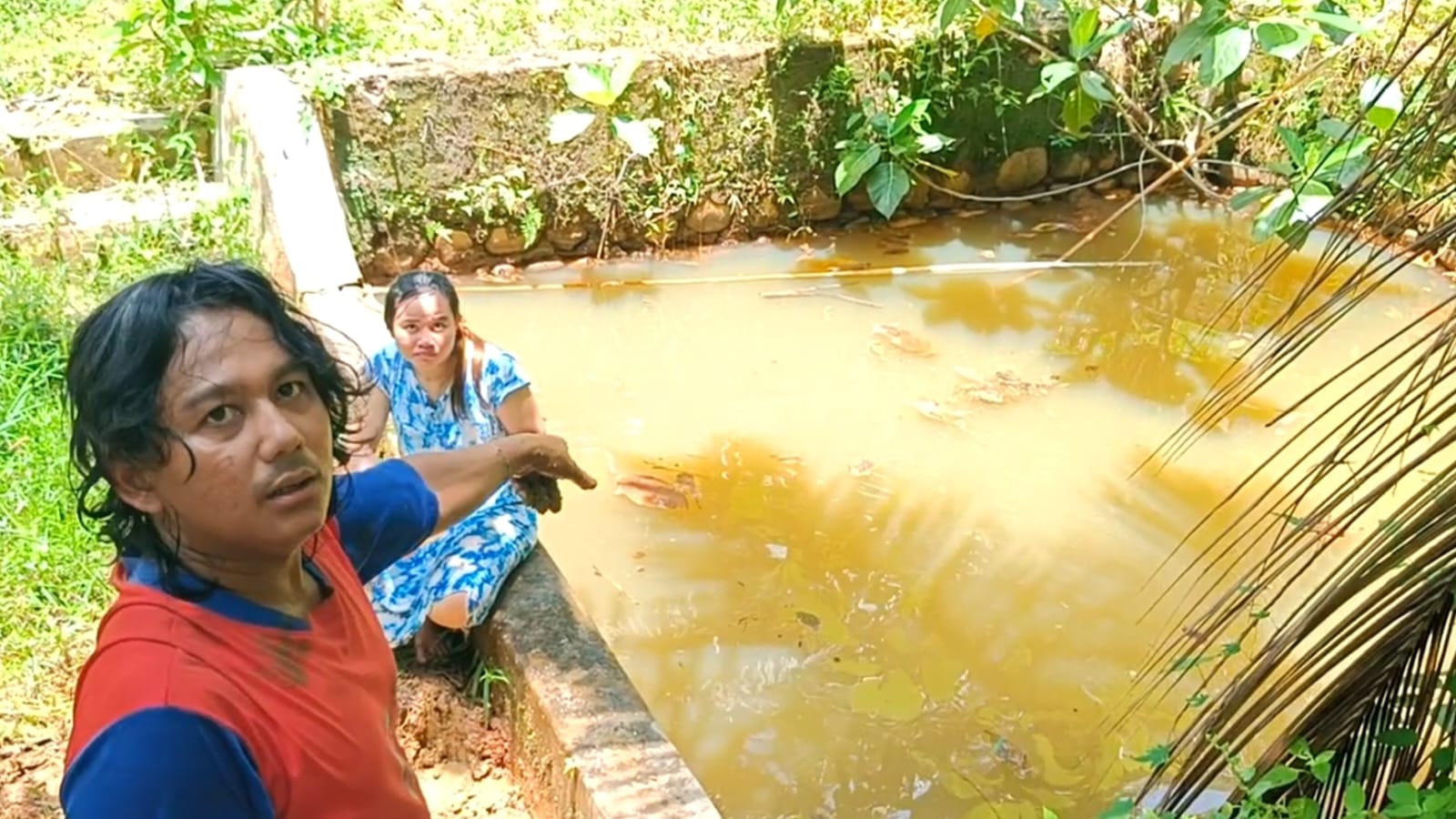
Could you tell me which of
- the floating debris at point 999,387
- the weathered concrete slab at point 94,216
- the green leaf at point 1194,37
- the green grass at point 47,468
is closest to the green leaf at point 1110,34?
the green leaf at point 1194,37

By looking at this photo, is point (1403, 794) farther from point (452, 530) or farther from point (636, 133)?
point (636, 133)

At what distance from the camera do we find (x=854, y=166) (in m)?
5.78

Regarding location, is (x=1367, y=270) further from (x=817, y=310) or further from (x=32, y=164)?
(x=32, y=164)

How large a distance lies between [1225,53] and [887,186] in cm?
204

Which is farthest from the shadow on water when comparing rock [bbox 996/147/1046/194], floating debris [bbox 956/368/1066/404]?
rock [bbox 996/147/1046/194]

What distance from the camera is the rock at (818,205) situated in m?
6.13

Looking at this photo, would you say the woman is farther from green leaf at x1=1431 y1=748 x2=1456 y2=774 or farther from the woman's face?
green leaf at x1=1431 y1=748 x2=1456 y2=774

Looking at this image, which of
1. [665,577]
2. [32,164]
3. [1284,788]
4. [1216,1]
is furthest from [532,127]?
[1284,788]

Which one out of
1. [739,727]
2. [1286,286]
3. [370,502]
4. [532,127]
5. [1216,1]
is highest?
[1216,1]

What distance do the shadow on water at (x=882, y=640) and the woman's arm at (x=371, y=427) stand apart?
0.99 metres

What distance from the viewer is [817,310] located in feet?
17.9

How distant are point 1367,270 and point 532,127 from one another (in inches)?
184

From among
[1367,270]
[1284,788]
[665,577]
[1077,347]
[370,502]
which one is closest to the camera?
[1367,270]

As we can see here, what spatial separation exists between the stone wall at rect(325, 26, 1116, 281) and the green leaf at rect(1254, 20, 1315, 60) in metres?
2.34
